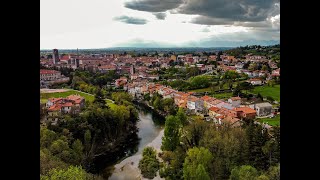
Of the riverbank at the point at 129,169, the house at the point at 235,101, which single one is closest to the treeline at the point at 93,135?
the riverbank at the point at 129,169

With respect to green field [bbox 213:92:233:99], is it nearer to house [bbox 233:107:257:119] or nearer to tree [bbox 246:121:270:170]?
house [bbox 233:107:257:119]

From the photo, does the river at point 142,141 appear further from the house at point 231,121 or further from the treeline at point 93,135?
the house at point 231,121

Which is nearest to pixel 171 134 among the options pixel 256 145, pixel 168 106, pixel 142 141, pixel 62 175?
pixel 142 141

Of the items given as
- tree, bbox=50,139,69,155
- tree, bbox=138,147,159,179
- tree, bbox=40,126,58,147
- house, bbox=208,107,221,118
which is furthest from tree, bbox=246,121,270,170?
tree, bbox=40,126,58,147

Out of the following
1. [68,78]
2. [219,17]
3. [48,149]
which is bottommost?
[48,149]

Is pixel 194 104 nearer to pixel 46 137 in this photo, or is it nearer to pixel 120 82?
pixel 120 82
